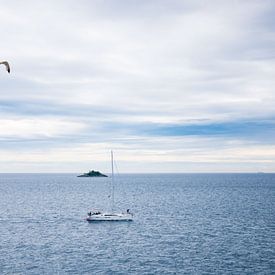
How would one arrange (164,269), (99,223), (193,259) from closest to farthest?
(164,269) < (193,259) < (99,223)

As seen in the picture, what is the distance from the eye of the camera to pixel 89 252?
8856 cm

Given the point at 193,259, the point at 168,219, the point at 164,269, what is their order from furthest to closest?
the point at 168,219 < the point at 193,259 < the point at 164,269

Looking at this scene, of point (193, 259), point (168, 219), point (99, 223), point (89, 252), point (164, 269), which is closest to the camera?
point (164, 269)

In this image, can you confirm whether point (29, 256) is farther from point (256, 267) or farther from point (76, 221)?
point (76, 221)

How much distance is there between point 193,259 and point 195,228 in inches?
1598

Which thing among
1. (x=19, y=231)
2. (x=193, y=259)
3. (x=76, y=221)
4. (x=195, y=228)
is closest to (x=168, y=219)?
(x=195, y=228)

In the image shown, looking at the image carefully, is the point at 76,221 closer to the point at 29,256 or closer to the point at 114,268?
the point at 29,256

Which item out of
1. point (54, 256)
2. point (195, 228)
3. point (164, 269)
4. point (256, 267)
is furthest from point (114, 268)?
point (195, 228)

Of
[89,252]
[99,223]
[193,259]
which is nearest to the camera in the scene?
[193,259]

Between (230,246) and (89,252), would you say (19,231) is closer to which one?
(89,252)

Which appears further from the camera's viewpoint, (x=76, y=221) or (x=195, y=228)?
(x=76, y=221)

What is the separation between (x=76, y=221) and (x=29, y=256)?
5617 centimetres

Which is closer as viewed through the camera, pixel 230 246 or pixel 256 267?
pixel 256 267

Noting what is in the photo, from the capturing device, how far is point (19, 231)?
117875 mm
